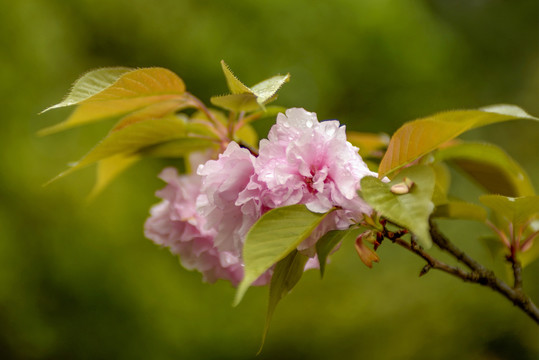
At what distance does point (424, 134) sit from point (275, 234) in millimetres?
145

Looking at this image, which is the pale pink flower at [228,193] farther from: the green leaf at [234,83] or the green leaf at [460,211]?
the green leaf at [460,211]

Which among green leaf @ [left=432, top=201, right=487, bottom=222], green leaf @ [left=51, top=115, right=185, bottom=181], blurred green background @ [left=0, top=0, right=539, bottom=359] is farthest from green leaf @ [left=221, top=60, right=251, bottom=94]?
blurred green background @ [left=0, top=0, right=539, bottom=359]

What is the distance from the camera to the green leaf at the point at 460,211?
0.48 meters

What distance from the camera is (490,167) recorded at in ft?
1.87

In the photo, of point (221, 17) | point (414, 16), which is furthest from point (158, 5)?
point (414, 16)

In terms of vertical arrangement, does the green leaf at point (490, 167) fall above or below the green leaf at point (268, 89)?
below

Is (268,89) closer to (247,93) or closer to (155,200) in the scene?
(247,93)

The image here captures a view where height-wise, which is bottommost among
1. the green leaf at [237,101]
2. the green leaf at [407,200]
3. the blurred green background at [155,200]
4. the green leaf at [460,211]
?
the blurred green background at [155,200]

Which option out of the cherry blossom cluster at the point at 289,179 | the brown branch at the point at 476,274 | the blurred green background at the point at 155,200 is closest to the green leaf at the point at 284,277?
the cherry blossom cluster at the point at 289,179

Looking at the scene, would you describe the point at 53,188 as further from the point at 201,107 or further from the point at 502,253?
the point at 502,253

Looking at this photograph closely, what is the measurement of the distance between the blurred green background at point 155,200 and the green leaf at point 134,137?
1282mm

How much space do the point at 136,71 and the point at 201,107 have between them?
0.12 meters

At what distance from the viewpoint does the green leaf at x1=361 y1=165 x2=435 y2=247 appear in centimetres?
31

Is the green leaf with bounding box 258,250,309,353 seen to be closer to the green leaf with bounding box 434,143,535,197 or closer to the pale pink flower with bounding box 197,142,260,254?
the pale pink flower with bounding box 197,142,260,254
